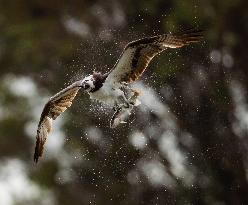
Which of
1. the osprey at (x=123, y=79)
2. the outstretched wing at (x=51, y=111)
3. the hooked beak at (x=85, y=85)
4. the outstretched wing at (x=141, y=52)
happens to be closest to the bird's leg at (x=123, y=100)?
the osprey at (x=123, y=79)

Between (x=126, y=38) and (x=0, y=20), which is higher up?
(x=0, y=20)

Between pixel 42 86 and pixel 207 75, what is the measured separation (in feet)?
7.17

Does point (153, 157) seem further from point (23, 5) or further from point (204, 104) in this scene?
point (23, 5)

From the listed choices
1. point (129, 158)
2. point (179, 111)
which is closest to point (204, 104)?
point (179, 111)

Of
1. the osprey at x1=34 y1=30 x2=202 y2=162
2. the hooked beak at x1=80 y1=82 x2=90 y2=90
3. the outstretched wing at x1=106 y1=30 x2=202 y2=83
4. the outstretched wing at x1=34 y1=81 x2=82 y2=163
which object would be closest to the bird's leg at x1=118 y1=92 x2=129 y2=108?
the osprey at x1=34 y1=30 x2=202 y2=162

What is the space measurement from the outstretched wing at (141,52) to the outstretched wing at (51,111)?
0.41m

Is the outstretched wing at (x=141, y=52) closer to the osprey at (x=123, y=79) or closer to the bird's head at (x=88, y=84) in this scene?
the osprey at (x=123, y=79)

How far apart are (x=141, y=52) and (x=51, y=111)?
3.43 feet

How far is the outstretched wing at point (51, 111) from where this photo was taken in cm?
766

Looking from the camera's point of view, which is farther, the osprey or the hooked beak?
the hooked beak

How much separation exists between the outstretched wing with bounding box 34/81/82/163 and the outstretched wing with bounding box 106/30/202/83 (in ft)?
1.35

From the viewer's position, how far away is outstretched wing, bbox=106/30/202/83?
22.9 feet

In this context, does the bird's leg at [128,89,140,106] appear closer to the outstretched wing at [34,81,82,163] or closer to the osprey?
the osprey

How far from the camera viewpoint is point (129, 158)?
1228cm
